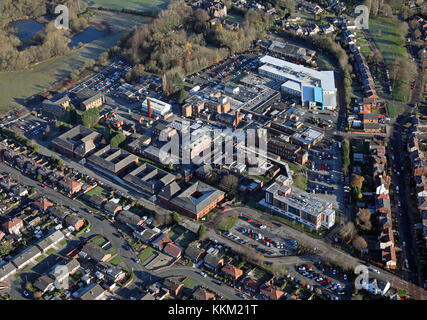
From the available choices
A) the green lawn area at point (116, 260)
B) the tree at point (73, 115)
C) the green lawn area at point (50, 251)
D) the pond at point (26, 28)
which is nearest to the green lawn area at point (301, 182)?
the green lawn area at point (116, 260)

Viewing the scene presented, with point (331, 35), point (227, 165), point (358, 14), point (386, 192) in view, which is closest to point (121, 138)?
point (227, 165)

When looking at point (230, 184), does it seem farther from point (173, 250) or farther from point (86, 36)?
point (86, 36)

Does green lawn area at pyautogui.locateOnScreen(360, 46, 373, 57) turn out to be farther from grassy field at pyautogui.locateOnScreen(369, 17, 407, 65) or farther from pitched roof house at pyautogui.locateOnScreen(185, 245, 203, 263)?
pitched roof house at pyautogui.locateOnScreen(185, 245, 203, 263)

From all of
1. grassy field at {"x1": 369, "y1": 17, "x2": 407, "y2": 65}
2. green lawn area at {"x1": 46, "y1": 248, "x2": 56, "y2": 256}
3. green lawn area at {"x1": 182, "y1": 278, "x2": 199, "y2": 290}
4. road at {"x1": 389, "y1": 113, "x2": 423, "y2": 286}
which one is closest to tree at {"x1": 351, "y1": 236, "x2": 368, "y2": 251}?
road at {"x1": 389, "y1": 113, "x2": 423, "y2": 286}

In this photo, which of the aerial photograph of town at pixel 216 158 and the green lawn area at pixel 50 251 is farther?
the green lawn area at pixel 50 251

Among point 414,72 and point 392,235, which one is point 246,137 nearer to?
point 392,235

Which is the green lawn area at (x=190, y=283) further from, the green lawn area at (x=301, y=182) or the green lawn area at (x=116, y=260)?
the green lawn area at (x=301, y=182)

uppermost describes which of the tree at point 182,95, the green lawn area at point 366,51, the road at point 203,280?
the green lawn area at point 366,51

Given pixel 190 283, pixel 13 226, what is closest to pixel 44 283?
pixel 13 226
